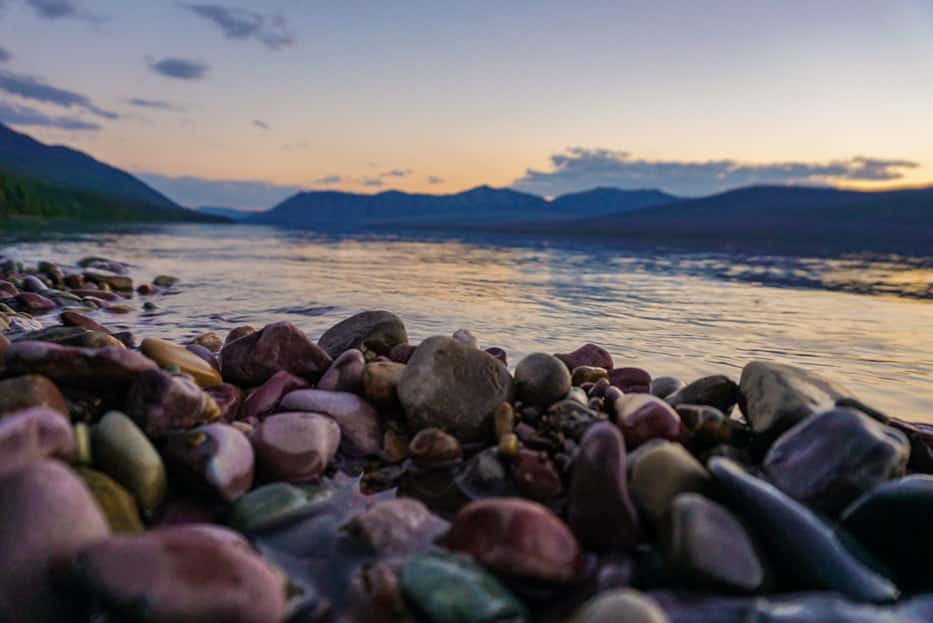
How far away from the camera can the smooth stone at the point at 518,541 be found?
1.98 metres

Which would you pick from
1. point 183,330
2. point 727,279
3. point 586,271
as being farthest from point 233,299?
point 727,279

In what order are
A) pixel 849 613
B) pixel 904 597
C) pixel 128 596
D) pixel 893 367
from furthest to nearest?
pixel 893 367, pixel 904 597, pixel 849 613, pixel 128 596

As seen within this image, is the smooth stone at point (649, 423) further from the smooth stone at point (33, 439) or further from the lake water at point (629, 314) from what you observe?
the lake water at point (629, 314)

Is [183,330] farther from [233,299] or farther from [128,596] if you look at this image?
[128,596]

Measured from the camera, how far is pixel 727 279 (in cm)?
2070

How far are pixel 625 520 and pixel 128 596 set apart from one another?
5.54 ft

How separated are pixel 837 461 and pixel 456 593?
177 cm

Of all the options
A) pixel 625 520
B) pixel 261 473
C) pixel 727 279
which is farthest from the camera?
pixel 727 279

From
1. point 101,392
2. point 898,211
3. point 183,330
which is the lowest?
point 183,330

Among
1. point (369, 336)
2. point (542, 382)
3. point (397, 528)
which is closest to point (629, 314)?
point (369, 336)

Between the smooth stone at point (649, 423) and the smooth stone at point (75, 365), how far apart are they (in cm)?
245

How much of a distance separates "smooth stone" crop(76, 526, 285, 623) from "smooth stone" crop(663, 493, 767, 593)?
1331mm

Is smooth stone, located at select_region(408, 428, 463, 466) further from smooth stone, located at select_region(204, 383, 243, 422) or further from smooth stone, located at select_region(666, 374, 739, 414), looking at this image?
smooth stone, located at select_region(666, 374, 739, 414)

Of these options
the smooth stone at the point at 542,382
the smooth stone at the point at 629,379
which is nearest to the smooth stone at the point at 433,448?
the smooth stone at the point at 542,382
